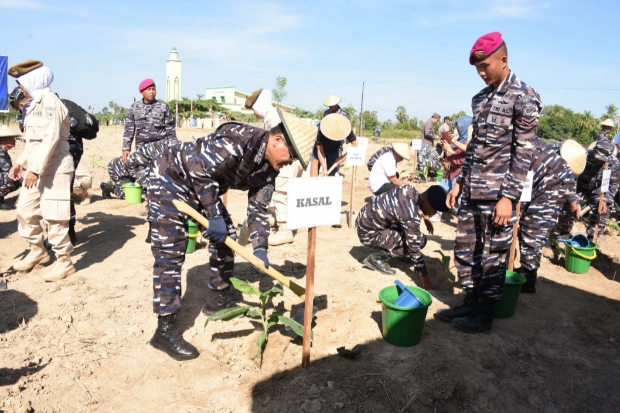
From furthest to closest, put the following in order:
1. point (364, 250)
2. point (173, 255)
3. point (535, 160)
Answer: point (364, 250) → point (535, 160) → point (173, 255)

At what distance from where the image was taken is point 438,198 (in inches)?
169

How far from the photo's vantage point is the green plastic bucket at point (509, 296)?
3900mm

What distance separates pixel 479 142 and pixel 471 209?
0.54 meters

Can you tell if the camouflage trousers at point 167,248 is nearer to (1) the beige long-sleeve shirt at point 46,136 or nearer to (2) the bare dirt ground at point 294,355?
(2) the bare dirt ground at point 294,355

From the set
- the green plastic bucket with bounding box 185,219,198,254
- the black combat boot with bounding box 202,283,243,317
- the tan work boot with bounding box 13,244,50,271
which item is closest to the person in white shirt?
the green plastic bucket with bounding box 185,219,198,254

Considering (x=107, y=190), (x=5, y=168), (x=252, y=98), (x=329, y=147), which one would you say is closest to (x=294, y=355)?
(x=252, y=98)

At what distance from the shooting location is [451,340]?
3473 mm

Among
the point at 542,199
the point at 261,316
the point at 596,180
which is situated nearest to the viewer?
the point at 261,316

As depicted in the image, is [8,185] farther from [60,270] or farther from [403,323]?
[403,323]

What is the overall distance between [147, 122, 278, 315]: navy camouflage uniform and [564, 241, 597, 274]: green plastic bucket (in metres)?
4.26

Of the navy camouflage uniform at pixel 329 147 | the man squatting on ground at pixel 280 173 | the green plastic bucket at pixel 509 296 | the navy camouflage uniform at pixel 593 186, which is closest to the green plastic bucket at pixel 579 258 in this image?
the navy camouflage uniform at pixel 593 186

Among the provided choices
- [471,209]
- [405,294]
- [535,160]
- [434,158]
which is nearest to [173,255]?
[405,294]

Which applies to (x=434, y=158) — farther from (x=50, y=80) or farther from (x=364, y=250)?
(x=50, y=80)

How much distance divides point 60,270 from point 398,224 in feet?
11.8
